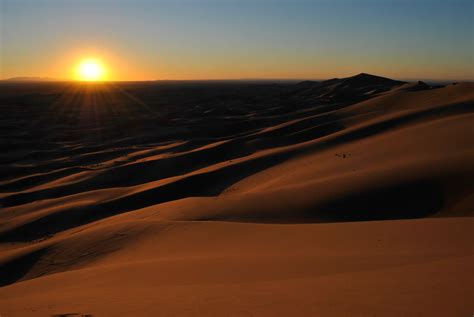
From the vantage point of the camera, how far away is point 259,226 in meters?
7.50

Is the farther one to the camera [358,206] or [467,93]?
[467,93]

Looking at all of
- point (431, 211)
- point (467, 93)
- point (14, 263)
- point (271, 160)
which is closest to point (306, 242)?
point (431, 211)

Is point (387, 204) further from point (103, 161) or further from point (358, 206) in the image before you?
point (103, 161)

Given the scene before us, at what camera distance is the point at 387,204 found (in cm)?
866

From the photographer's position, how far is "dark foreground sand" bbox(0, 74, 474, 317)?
401 centimetres

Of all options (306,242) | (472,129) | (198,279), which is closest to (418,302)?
(198,279)

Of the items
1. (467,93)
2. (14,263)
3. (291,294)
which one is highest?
(467,93)

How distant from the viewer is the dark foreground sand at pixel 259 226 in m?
4.01

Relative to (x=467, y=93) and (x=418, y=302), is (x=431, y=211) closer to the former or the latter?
(x=418, y=302)

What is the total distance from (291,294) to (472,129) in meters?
11.6

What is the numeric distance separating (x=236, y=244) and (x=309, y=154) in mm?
9634

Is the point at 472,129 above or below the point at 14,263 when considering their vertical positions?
above

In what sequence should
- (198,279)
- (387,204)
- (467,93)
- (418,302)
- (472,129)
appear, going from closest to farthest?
1. (418,302)
2. (198,279)
3. (387,204)
4. (472,129)
5. (467,93)

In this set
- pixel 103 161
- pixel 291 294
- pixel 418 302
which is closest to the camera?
pixel 418 302
